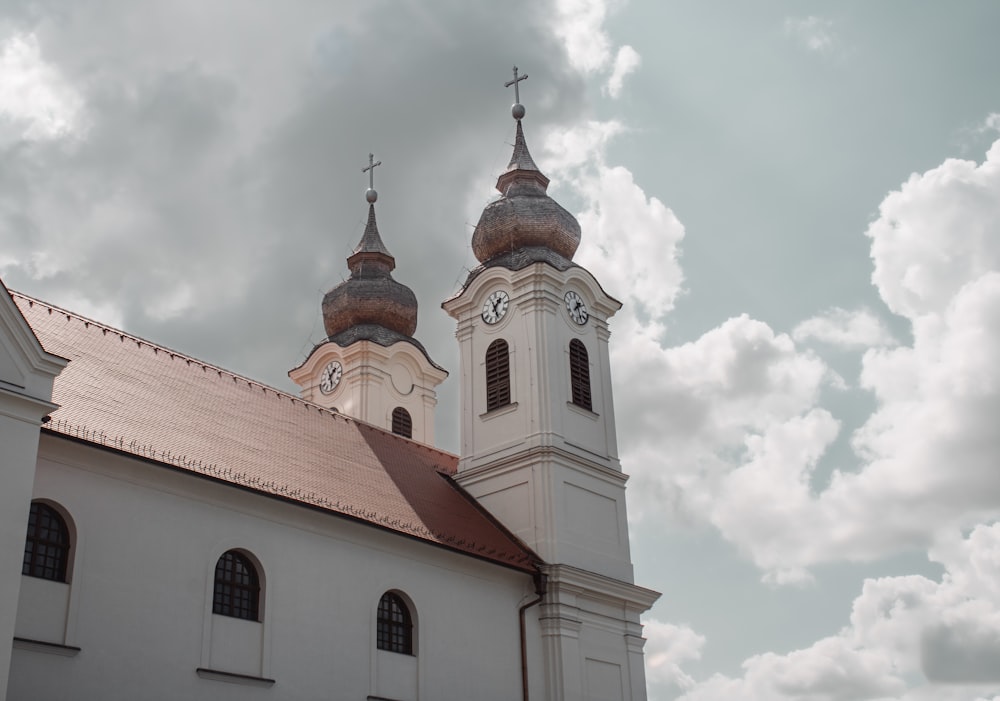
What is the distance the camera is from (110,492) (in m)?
17.4

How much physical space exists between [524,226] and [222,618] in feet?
51.8

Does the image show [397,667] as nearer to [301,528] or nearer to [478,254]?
[301,528]

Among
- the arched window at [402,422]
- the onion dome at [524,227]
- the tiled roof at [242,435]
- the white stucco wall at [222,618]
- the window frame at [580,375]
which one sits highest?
the onion dome at [524,227]

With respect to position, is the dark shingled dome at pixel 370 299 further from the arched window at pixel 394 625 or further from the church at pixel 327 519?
the arched window at pixel 394 625

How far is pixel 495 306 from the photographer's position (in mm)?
30359

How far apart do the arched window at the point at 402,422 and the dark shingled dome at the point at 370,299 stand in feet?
9.91

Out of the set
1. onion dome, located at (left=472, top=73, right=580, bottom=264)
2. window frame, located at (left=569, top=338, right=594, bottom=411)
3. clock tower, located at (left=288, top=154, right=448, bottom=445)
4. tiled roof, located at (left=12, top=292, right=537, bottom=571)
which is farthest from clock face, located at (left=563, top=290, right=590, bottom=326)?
clock tower, located at (left=288, top=154, right=448, bottom=445)

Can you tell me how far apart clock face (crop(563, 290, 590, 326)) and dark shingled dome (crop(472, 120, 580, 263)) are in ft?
5.27

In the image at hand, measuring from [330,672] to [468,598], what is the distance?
14.2 ft

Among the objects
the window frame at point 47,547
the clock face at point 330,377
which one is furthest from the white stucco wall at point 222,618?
the clock face at point 330,377

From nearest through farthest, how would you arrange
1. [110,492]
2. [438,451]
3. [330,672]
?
1. [110,492]
2. [330,672]
3. [438,451]

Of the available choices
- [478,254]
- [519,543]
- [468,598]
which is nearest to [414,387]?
[478,254]

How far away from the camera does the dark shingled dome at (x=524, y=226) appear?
31.2 meters

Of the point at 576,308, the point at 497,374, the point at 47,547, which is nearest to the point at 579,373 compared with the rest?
the point at 576,308
